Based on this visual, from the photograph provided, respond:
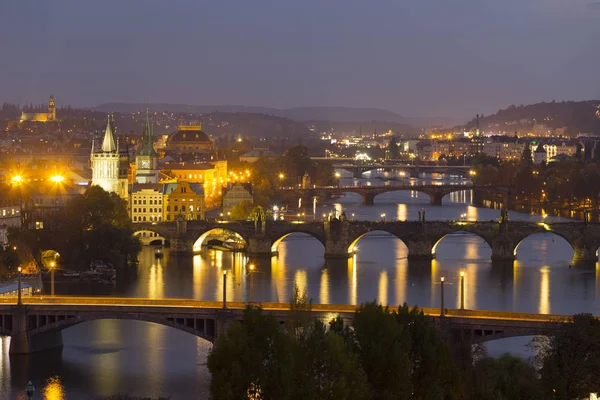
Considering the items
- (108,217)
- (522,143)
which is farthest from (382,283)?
(522,143)

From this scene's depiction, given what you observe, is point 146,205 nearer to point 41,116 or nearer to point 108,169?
point 108,169

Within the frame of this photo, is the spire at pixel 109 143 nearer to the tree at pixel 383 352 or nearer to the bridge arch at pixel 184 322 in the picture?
the bridge arch at pixel 184 322

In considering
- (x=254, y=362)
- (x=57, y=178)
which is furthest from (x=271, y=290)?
(x=57, y=178)

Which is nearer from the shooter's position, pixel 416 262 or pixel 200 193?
pixel 416 262

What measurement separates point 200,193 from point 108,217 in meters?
8.44

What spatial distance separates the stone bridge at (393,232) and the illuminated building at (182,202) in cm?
494

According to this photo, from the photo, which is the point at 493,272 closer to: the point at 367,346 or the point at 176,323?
the point at 176,323

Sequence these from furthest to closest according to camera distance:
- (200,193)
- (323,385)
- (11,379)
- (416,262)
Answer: (200,193) < (416,262) < (11,379) < (323,385)

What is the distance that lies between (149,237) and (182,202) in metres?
4.69

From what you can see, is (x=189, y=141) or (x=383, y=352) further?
(x=189, y=141)

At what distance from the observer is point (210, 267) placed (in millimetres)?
44375

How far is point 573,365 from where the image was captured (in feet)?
73.0

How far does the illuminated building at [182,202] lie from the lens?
54.6m

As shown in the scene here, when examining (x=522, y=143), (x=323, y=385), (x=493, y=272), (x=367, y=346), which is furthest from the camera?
(x=522, y=143)
